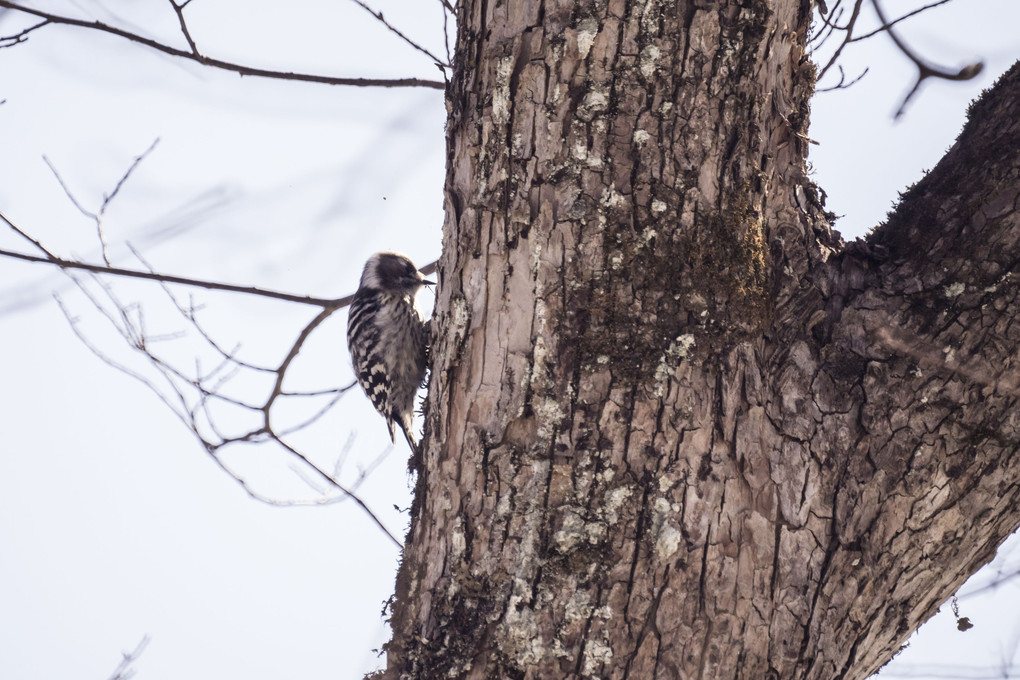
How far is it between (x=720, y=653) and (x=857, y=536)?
1.20ft

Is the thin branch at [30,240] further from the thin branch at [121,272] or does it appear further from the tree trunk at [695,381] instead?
the tree trunk at [695,381]

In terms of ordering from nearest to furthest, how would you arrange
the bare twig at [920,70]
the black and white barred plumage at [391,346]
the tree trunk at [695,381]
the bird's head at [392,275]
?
the tree trunk at [695,381]
the bare twig at [920,70]
the black and white barred plumage at [391,346]
the bird's head at [392,275]

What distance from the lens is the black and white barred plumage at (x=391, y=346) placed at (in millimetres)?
4836

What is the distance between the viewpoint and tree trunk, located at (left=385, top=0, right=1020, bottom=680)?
5.43 ft

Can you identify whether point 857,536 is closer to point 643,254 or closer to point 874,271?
point 874,271

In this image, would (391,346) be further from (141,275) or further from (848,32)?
(848,32)

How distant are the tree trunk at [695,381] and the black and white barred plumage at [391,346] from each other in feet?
9.45

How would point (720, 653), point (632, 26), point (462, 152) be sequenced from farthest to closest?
point (462, 152)
point (632, 26)
point (720, 653)

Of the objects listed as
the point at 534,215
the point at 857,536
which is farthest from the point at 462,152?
the point at 857,536

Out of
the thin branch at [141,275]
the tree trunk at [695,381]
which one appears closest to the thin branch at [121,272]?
the thin branch at [141,275]

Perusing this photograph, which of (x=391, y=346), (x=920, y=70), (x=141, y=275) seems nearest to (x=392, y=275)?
(x=391, y=346)

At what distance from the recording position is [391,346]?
484 centimetres

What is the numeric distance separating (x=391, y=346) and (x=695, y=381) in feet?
10.9

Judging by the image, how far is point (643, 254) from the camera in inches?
70.3
